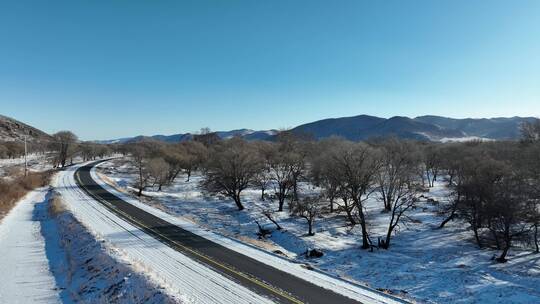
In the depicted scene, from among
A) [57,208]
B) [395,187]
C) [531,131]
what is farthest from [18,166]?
[531,131]

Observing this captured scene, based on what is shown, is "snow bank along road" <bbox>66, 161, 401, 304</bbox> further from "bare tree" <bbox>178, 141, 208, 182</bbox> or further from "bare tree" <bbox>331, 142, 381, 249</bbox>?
"bare tree" <bbox>178, 141, 208, 182</bbox>

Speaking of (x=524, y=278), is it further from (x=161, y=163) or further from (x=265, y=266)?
(x=161, y=163)

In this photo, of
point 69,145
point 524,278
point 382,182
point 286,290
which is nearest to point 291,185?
point 382,182

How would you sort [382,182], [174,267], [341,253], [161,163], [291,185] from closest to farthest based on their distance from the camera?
[174,267], [341,253], [382,182], [291,185], [161,163]

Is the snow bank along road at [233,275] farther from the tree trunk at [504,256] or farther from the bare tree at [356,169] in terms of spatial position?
the tree trunk at [504,256]

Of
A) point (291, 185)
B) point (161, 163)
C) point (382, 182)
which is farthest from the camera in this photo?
point (161, 163)

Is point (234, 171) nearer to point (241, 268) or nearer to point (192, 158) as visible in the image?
point (241, 268)

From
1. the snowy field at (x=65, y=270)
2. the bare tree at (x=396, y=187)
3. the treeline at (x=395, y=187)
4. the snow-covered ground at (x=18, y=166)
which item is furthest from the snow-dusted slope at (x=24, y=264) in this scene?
the snow-covered ground at (x=18, y=166)
